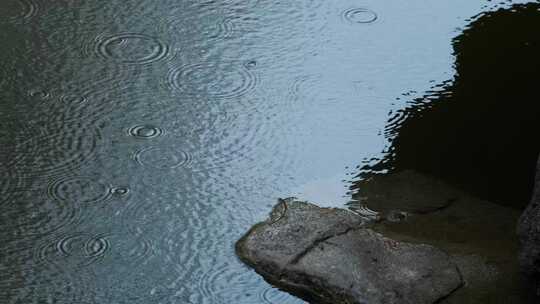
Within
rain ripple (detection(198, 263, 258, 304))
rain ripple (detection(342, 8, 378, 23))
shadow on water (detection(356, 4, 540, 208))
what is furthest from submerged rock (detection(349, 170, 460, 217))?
rain ripple (detection(342, 8, 378, 23))

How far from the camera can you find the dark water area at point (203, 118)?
2.12 meters

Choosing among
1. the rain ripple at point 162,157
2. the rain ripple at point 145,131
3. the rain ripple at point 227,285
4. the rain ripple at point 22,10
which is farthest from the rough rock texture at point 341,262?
the rain ripple at point 22,10

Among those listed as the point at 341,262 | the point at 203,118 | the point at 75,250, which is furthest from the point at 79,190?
the point at 341,262

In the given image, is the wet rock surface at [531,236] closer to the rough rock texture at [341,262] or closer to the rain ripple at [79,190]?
the rough rock texture at [341,262]

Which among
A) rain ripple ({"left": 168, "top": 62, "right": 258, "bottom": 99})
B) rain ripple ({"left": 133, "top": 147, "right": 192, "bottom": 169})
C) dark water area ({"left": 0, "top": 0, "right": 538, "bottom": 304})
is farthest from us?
rain ripple ({"left": 168, "top": 62, "right": 258, "bottom": 99})

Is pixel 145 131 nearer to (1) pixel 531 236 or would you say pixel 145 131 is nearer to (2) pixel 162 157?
(2) pixel 162 157

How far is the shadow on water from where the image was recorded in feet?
8.09

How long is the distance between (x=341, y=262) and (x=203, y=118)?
2.32 ft

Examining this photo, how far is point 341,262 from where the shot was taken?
205cm

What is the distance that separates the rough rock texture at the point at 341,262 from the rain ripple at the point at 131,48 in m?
0.80

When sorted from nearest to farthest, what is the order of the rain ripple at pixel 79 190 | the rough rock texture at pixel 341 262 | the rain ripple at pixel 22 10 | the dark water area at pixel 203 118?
the rough rock texture at pixel 341 262, the dark water area at pixel 203 118, the rain ripple at pixel 79 190, the rain ripple at pixel 22 10

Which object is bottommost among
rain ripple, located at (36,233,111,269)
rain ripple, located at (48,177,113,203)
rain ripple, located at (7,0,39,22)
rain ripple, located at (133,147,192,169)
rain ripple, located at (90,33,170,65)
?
rain ripple, located at (36,233,111,269)

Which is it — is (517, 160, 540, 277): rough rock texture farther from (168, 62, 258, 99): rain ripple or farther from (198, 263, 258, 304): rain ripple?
(168, 62, 258, 99): rain ripple

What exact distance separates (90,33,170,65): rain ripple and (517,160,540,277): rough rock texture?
1300 mm
